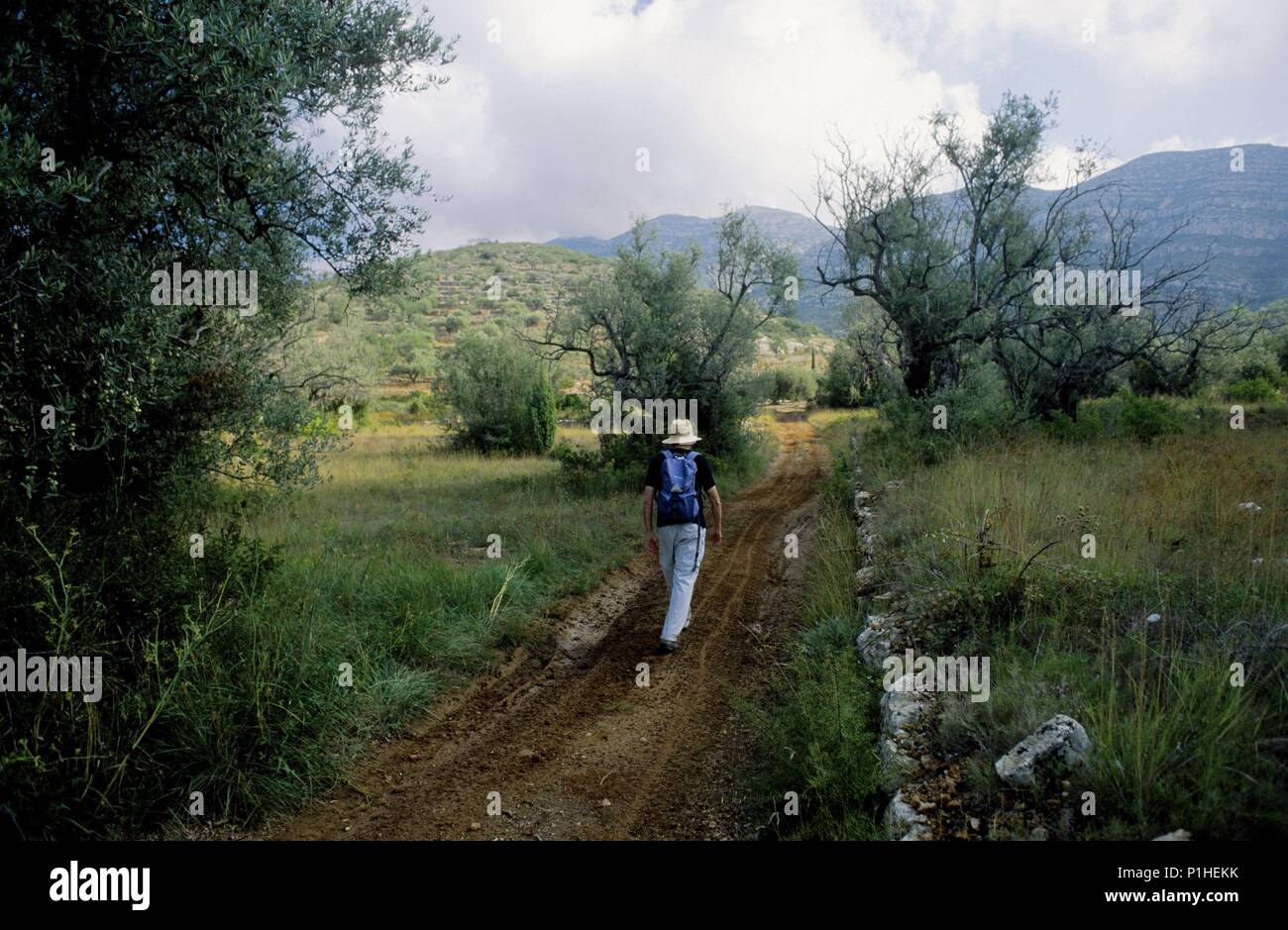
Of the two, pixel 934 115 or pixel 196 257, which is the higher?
pixel 934 115

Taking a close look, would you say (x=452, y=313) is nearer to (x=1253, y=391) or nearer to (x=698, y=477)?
(x=1253, y=391)

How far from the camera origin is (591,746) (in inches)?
201

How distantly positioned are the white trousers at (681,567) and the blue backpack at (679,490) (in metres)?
0.13

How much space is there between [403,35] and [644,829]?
8.48 metres

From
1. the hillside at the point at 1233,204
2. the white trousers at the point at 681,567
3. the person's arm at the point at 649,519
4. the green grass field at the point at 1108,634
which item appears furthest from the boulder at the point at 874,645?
the hillside at the point at 1233,204

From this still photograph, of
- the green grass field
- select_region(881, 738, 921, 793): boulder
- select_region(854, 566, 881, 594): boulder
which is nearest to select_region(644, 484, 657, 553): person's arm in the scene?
the green grass field

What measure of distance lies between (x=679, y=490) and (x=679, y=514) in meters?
0.26

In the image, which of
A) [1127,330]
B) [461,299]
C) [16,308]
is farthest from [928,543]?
[461,299]

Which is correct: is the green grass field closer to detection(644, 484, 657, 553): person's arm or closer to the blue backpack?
the blue backpack

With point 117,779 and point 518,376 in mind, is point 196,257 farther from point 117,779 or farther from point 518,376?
point 518,376

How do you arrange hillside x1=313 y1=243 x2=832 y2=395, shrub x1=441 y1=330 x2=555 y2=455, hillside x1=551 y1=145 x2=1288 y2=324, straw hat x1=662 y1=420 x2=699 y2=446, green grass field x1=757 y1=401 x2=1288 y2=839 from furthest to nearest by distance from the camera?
1. hillside x1=551 y1=145 x2=1288 y2=324
2. shrub x1=441 y1=330 x2=555 y2=455
3. hillside x1=313 y1=243 x2=832 y2=395
4. straw hat x1=662 y1=420 x2=699 y2=446
5. green grass field x1=757 y1=401 x2=1288 y2=839

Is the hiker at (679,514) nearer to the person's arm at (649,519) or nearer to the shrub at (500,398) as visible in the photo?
the person's arm at (649,519)

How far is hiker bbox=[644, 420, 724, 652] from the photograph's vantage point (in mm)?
6891
